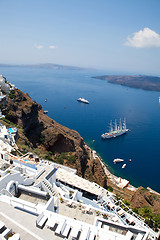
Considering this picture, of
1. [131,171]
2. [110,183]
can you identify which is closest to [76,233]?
[110,183]

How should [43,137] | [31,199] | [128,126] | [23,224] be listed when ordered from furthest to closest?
[128,126] → [43,137] → [31,199] → [23,224]

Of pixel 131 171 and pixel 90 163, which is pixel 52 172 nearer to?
pixel 90 163

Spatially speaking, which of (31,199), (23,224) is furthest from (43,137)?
(23,224)

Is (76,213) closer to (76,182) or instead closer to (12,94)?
(76,182)

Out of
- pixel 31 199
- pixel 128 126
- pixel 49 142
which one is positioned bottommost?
pixel 128 126

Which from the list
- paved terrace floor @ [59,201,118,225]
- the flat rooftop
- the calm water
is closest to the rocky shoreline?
the flat rooftop

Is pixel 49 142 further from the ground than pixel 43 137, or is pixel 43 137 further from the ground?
pixel 43 137

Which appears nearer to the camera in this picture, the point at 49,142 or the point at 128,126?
the point at 49,142

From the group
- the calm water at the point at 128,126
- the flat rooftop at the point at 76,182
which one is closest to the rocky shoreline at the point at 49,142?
the flat rooftop at the point at 76,182

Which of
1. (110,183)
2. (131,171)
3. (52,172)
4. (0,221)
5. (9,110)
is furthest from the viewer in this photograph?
(131,171)
